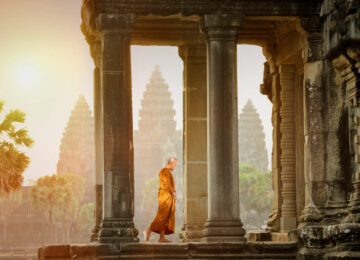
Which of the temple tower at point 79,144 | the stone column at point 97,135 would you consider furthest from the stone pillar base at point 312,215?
the temple tower at point 79,144

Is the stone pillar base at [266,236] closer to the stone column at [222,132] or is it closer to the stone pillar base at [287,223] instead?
the stone pillar base at [287,223]

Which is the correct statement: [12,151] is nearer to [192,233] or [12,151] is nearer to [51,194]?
[192,233]

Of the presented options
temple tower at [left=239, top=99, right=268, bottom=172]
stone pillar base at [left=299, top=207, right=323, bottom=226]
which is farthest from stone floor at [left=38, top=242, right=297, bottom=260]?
temple tower at [left=239, top=99, right=268, bottom=172]

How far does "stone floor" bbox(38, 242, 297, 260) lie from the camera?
19031 millimetres

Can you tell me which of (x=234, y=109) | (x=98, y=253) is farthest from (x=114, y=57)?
(x=98, y=253)

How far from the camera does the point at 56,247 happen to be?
19125 mm

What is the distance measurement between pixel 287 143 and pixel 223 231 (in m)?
4.46

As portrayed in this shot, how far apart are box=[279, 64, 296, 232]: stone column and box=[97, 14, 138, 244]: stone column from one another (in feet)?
15.8

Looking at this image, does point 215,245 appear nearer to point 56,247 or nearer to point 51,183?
point 56,247

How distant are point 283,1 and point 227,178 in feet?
12.4

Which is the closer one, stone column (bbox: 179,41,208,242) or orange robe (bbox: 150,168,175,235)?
orange robe (bbox: 150,168,175,235)

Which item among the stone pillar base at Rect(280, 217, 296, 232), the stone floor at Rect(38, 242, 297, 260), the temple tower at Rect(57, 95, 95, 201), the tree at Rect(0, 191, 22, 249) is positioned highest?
the temple tower at Rect(57, 95, 95, 201)

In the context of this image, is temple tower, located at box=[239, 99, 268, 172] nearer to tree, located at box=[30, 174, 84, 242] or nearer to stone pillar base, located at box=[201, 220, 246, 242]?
tree, located at box=[30, 174, 84, 242]

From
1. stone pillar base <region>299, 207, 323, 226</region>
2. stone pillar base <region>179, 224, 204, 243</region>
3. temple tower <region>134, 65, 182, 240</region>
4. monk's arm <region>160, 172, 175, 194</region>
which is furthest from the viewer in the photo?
temple tower <region>134, 65, 182, 240</region>
